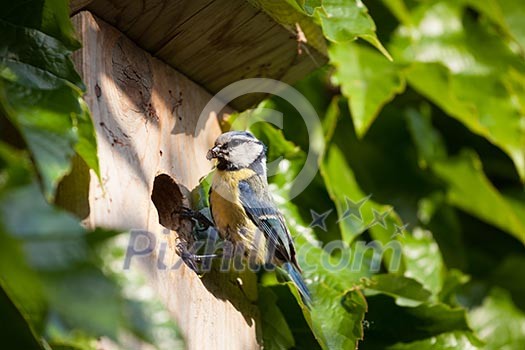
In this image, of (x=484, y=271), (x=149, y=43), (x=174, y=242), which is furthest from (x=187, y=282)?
(x=484, y=271)

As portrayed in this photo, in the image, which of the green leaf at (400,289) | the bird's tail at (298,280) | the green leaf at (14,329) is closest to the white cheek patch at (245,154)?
the bird's tail at (298,280)

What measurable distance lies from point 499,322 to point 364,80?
1.11 meters

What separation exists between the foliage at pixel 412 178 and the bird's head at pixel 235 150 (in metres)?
0.17

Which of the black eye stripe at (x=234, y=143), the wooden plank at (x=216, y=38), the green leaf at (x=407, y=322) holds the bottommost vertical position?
the green leaf at (x=407, y=322)

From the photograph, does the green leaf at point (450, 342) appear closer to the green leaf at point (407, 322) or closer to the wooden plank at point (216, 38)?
the green leaf at point (407, 322)

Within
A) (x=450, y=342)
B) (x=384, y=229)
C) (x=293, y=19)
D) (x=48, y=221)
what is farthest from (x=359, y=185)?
(x=48, y=221)

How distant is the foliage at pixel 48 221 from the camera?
966 mm

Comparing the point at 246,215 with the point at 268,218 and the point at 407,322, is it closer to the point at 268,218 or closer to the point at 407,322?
the point at 268,218

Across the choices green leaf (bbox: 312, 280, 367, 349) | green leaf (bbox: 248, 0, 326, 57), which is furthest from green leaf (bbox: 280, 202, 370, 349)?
green leaf (bbox: 248, 0, 326, 57)

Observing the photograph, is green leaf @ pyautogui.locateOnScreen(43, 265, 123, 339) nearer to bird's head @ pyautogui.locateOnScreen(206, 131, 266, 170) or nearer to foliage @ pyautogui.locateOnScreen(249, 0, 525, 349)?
foliage @ pyautogui.locateOnScreen(249, 0, 525, 349)

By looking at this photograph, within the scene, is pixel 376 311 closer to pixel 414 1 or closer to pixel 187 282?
pixel 187 282

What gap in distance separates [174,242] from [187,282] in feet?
0.34

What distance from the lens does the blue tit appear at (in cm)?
197

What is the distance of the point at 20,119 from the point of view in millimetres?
1281
